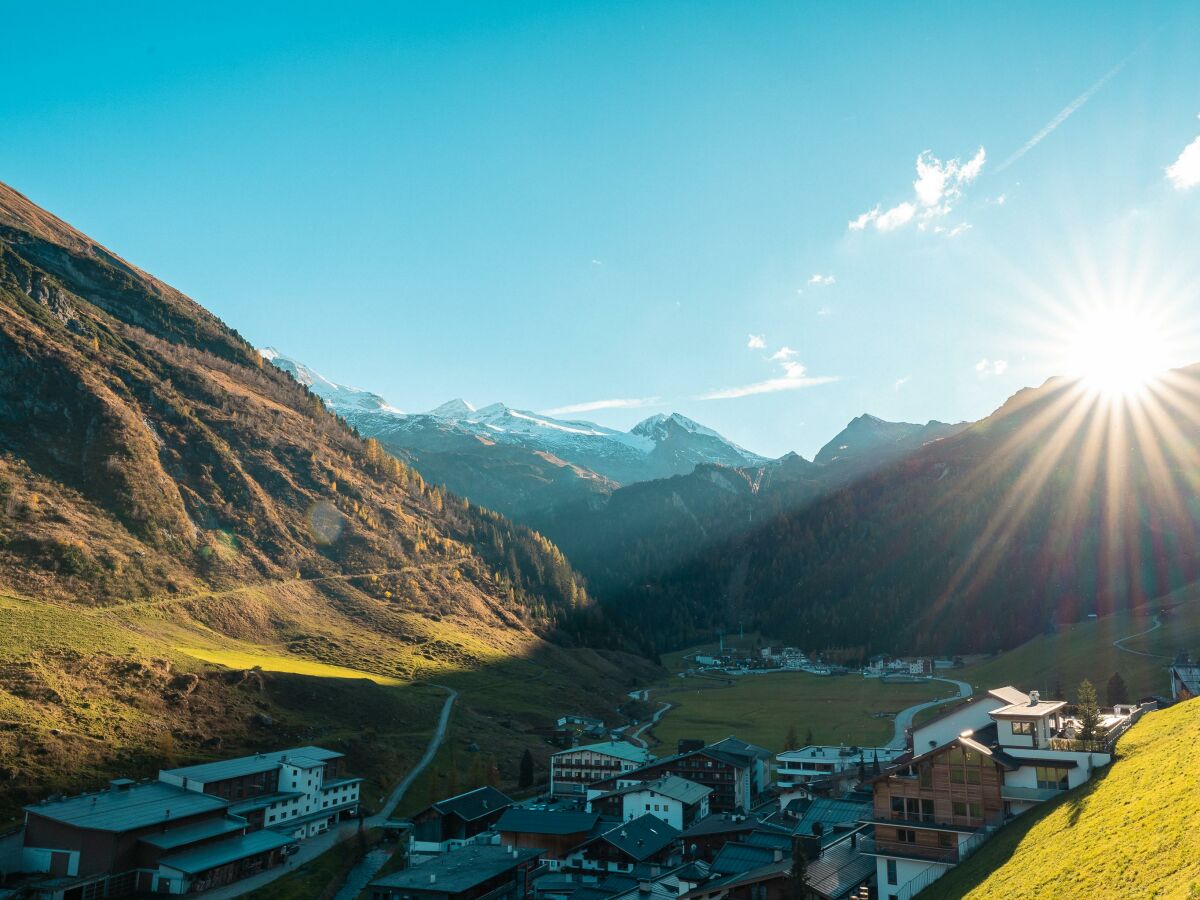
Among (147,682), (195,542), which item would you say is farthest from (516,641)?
(147,682)

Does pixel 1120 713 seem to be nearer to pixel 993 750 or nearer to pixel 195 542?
pixel 993 750

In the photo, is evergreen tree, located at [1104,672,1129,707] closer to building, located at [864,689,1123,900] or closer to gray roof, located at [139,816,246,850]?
building, located at [864,689,1123,900]

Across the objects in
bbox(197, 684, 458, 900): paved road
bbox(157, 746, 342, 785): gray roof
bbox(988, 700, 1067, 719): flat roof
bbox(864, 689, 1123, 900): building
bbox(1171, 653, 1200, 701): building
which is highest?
bbox(988, 700, 1067, 719): flat roof

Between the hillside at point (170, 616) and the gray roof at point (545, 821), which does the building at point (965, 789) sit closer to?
the gray roof at point (545, 821)

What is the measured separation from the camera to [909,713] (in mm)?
144375

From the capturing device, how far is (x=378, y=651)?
15200 cm

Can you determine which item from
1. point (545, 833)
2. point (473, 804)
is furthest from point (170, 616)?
point (545, 833)

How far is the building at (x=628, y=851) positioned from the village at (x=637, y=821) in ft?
0.62

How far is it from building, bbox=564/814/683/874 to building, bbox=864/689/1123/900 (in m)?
29.1

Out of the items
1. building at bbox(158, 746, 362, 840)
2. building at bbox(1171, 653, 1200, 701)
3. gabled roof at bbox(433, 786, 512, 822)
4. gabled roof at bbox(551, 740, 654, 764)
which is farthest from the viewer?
gabled roof at bbox(551, 740, 654, 764)

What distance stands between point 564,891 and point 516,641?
132039 mm

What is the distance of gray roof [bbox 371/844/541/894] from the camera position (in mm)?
60656

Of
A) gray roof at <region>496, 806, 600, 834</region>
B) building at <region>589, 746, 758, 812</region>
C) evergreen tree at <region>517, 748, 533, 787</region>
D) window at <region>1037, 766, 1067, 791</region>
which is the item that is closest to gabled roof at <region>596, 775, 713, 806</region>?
building at <region>589, 746, 758, 812</region>

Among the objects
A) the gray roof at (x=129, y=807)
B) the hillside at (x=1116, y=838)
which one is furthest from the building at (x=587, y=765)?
the hillside at (x=1116, y=838)
